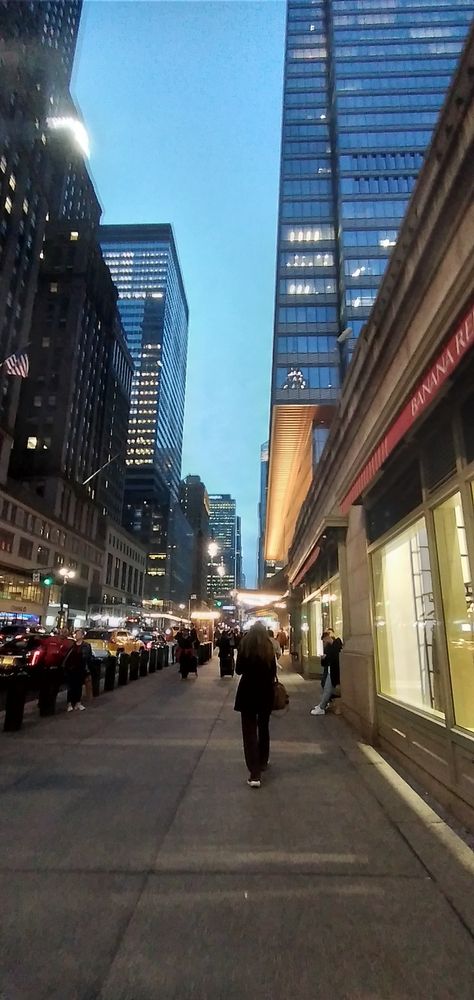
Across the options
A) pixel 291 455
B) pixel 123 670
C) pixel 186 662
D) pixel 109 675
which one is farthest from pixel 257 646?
pixel 291 455

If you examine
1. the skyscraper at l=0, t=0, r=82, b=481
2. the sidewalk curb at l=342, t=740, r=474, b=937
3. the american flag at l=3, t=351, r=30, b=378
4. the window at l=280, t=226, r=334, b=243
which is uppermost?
the skyscraper at l=0, t=0, r=82, b=481

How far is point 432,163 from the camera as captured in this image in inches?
225

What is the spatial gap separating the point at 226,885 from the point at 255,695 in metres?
2.47

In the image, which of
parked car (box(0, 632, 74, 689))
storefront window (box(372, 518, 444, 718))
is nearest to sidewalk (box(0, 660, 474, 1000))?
storefront window (box(372, 518, 444, 718))

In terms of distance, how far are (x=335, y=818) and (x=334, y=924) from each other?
71.6 inches

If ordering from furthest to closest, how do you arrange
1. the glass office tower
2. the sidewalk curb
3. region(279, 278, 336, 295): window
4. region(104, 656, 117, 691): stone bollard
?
1. region(279, 278, 336, 295): window
2. the glass office tower
3. region(104, 656, 117, 691): stone bollard
4. the sidewalk curb

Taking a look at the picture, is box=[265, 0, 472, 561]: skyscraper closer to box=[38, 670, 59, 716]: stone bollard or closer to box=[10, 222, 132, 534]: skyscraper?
box=[38, 670, 59, 716]: stone bollard

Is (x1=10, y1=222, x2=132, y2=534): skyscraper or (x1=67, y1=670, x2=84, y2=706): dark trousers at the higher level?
(x1=10, y1=222, x2=132, y2=534): skyscraper

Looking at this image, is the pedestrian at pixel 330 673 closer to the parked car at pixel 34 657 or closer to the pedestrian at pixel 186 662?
the parked car at pixel 34 657

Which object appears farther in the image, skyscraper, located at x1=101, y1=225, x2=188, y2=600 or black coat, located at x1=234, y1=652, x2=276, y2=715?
skyscraper, located at x1=101, y1=225, x2=188, y2=600

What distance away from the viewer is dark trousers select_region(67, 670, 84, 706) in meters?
10.7

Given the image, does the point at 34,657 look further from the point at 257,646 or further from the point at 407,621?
the point at 407,621

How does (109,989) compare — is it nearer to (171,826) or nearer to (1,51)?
(171,826)

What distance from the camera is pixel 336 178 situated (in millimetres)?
51875
